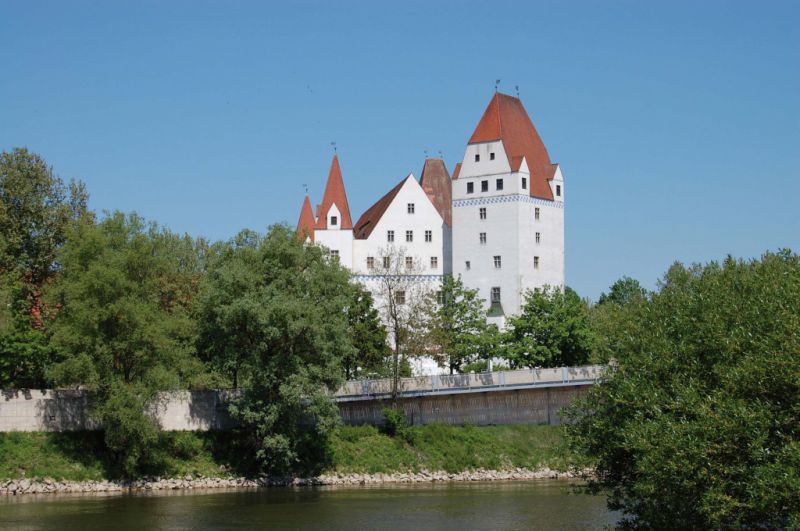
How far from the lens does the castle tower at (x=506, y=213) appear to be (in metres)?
76.9

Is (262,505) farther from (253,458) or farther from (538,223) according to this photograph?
(538,223)

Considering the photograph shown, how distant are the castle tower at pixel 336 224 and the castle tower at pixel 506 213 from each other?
883cm

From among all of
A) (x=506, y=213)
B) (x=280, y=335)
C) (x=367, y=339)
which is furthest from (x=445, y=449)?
(x=506, y=213)

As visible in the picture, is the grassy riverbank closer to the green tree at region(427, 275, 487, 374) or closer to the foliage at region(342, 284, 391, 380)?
the foliage at region(342, 284, 391, 380)

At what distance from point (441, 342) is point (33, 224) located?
2388 cm

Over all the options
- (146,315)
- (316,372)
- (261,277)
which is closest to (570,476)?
(316,372)

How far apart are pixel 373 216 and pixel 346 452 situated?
117 ft

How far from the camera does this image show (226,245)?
5238 centimetres

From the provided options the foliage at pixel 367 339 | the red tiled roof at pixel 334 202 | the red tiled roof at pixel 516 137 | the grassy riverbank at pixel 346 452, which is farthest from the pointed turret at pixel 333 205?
the grassy riverbank at pixel 346 452

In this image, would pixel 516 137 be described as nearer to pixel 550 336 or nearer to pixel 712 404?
pixel 550 336

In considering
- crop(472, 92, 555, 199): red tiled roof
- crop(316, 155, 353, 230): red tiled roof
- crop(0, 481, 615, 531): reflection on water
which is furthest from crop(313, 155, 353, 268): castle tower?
crop(0, 481, 615, 531): reflection on water

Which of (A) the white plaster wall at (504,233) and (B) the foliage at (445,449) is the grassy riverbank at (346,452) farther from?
(A) the white plaster wall at (504,233)

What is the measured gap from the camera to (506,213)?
77562 millimetres

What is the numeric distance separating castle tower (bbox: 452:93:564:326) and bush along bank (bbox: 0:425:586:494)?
19.2m
